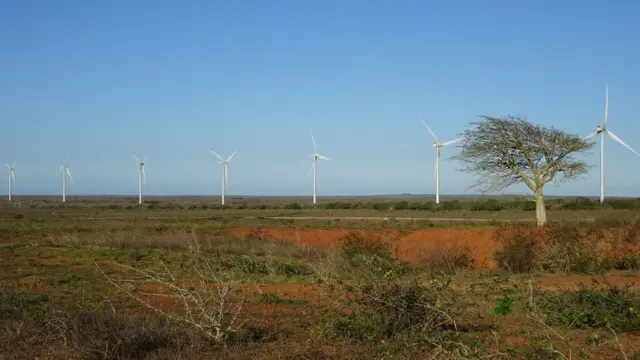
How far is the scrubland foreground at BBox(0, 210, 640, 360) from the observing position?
9.01m

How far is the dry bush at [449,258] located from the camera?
23.4 m

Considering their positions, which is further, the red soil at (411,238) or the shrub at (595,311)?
the red soil at (411,238)

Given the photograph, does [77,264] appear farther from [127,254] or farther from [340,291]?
[340,291]

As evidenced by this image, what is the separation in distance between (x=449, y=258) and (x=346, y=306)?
13530 mm

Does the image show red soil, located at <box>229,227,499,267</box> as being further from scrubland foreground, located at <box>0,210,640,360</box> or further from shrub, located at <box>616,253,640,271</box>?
shrub, located at <box>616,253,640,271</box>

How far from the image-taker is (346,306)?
36.0 feet

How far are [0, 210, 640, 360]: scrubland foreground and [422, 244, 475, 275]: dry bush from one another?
8cm

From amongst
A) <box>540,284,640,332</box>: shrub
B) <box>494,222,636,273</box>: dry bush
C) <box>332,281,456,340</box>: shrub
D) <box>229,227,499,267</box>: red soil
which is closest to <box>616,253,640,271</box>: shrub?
<box>494,222,636,273</box>: dry bush

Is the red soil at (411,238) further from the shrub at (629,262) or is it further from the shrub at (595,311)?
the shrub at (595,311)

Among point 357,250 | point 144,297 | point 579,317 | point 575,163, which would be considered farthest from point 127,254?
point 575,163

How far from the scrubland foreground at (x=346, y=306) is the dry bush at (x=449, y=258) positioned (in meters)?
0.08

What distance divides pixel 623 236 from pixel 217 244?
650 inches

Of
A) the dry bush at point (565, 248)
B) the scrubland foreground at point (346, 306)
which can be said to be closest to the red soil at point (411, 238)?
the scrubland foreground at point (346, 306)

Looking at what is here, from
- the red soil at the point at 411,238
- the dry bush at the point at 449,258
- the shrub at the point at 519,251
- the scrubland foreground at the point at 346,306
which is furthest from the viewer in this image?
the red soil at the point at 411,238
